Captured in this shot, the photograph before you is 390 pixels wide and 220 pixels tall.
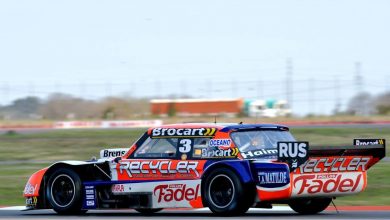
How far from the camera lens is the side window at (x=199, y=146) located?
1250cm

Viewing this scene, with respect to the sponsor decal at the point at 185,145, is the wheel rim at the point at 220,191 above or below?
below

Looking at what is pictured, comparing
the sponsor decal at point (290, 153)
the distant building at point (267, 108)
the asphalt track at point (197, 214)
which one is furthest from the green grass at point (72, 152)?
the distant building at point (267, 108)

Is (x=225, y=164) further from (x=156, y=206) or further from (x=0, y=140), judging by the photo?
(x=0, y=140)

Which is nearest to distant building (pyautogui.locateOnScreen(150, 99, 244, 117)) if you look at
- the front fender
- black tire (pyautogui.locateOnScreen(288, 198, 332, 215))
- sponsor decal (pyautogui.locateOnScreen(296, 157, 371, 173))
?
the front fender

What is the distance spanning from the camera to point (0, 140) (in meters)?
39.6

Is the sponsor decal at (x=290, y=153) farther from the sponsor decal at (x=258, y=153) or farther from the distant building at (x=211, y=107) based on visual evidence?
the distant building at (x=211, y=107)

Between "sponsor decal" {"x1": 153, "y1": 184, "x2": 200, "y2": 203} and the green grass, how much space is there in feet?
13.2

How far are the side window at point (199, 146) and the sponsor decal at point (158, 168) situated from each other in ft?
0.47

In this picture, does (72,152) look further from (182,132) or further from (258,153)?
(258,153)

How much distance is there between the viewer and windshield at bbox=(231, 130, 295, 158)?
1216cm

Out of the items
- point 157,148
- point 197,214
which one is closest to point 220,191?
point 197,214

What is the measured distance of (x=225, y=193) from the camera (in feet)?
39.5

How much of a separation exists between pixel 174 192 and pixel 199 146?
670mm

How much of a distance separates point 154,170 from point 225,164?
119 centimetres
